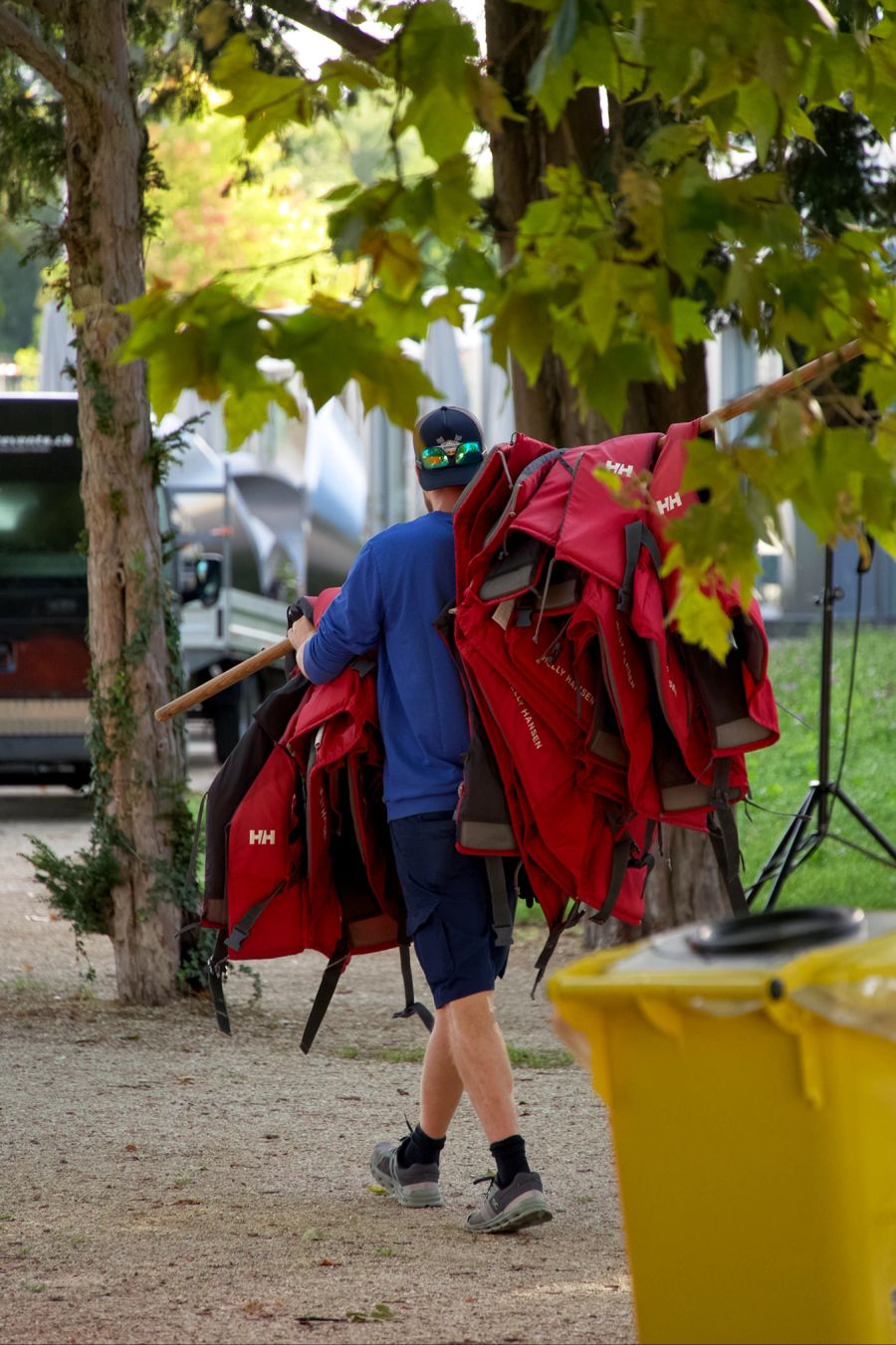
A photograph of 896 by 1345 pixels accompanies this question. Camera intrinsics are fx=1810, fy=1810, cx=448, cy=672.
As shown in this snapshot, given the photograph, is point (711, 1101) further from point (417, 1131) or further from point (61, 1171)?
point (61, 1171)

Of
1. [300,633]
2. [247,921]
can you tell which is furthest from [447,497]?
[247,921]

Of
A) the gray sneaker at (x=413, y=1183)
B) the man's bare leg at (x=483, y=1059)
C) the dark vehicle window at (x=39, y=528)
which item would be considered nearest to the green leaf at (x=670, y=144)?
the man's bare leg at (x=483, y=1059)

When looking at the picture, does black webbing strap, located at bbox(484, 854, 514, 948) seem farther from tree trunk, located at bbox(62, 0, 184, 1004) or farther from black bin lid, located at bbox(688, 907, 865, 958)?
tree trunk, located at bbox(62, 0, 184, 1004)

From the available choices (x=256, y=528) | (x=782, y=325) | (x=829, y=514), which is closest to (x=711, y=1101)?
(x=829, y=514)

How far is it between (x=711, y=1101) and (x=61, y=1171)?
291 centimetres

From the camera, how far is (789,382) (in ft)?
12.4

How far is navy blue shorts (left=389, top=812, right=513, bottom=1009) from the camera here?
4.60 metres

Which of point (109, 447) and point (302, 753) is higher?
point (109, 447)

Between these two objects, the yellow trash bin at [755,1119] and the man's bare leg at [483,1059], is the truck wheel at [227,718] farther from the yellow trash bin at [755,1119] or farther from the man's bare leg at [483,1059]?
the yellow trash bin at [755,1119]

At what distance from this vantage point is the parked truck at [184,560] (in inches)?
564

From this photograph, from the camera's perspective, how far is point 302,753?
17.0ft

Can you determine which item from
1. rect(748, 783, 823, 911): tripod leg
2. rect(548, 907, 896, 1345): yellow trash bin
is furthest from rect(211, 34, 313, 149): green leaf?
rect(748, 783, 823, 911): tripod leg

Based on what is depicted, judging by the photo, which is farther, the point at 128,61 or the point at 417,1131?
the point at 128,61

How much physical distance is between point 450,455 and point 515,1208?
1927 mm
